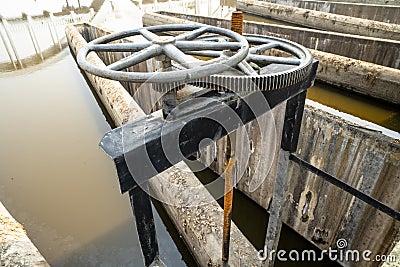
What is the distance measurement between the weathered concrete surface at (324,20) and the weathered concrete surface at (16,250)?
7.14m

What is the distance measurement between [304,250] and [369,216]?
106 cm

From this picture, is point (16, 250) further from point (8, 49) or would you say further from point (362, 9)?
point (362, 9)

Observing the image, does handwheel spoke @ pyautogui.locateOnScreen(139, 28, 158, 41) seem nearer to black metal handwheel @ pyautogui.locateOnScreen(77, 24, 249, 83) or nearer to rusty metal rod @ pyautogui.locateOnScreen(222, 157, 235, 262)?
black metal handwheel @ pyautogui.locateOnScreen(77, 24, 249, 83)

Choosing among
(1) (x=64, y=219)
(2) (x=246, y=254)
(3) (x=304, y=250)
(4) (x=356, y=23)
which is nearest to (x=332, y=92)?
(4) (x=356, y=23)

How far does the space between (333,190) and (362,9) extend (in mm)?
7795

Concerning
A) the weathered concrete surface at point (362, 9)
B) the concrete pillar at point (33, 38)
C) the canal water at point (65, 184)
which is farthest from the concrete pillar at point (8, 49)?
the weathered concrete surface at point (362, 9)

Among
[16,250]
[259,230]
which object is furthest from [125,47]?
[259,230]

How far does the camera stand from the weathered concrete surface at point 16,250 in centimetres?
185

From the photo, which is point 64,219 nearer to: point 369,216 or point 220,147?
point 220,147

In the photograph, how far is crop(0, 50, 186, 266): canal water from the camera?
336cm

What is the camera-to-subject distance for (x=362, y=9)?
8.24 m

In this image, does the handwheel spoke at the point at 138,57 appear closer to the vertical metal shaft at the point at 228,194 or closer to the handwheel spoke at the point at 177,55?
the handwheel spoke at the point at 177,55

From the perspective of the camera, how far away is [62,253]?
10.7 ft

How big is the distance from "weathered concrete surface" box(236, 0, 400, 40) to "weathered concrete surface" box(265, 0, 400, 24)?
3.60 feet
